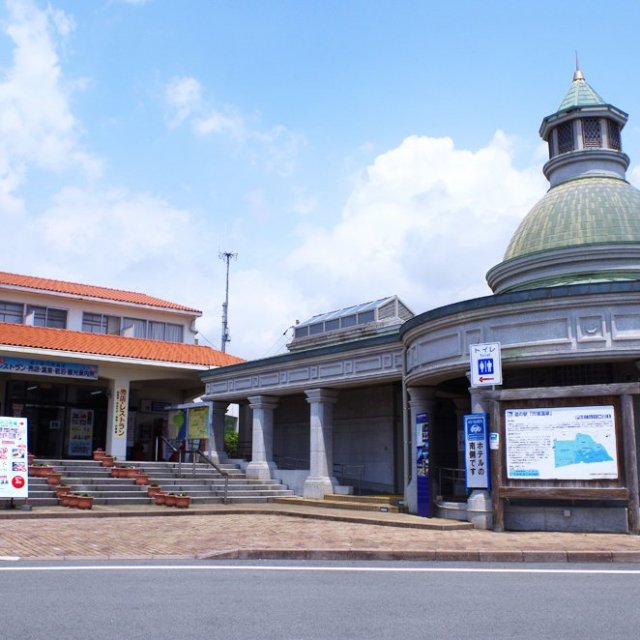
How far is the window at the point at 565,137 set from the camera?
23.5 meters

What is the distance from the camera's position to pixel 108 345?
2995cm

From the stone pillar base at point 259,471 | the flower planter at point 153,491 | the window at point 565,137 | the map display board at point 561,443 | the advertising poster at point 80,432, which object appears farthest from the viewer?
the advertising poster at point 80,432

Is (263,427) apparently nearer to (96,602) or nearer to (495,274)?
(495,274)

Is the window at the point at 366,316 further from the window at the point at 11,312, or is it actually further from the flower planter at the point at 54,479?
the window at the point at 11,312

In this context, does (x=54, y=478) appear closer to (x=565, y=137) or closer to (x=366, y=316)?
(x=366, y=316)

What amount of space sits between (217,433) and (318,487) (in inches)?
294

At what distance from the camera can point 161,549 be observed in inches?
491

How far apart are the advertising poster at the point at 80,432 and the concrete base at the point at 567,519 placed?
2255 cm

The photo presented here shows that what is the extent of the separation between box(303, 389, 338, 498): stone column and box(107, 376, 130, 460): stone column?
8788 mm

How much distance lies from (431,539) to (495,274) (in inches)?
400

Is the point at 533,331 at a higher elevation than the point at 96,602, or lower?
higher

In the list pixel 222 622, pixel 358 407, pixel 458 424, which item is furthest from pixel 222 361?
pixel 222 622

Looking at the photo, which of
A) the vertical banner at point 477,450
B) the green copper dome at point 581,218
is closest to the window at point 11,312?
the green copper dome at point 581,218

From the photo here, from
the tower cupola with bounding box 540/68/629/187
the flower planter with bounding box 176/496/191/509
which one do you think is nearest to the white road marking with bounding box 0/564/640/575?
the flower planter with bounding box 176/496/191/509
